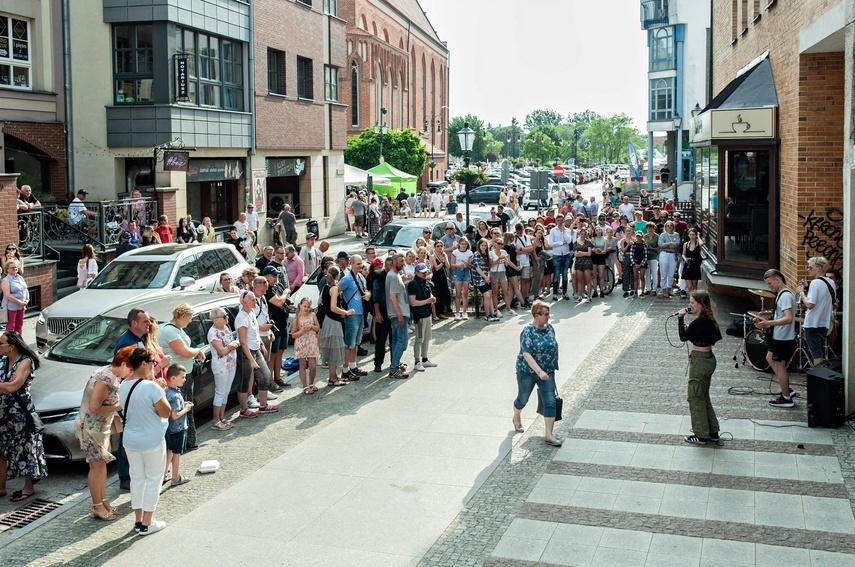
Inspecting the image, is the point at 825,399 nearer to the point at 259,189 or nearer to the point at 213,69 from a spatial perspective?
the point at 213,69

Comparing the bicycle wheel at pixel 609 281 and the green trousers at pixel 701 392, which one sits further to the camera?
the bicycle wheel at pixel 609 281

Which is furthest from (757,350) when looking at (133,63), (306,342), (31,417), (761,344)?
(133,63)

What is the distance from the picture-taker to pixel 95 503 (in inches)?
344

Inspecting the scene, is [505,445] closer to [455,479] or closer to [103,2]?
[455,479]

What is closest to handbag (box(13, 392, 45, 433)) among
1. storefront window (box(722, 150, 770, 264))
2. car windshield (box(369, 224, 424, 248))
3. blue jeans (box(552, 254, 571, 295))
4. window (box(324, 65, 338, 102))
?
car windshield (box(369, 224, 424, 248))

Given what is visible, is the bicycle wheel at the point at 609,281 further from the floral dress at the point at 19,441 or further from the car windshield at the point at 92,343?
the floral dress at the point at 19,441

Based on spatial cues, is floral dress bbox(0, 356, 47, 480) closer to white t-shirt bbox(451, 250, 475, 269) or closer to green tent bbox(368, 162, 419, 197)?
white t-shirt bbox(451, 250, 475, 269)

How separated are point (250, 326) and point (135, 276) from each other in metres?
5.31

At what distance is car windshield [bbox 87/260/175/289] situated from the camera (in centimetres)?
1602

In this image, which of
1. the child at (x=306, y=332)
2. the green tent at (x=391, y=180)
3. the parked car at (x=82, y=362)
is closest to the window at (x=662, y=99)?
the green tent at (x=391, y=180)

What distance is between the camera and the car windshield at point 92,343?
11203 mm

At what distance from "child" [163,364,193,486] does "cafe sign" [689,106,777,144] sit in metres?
11.3

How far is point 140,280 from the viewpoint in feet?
52.9

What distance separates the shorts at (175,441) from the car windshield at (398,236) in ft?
39.1
